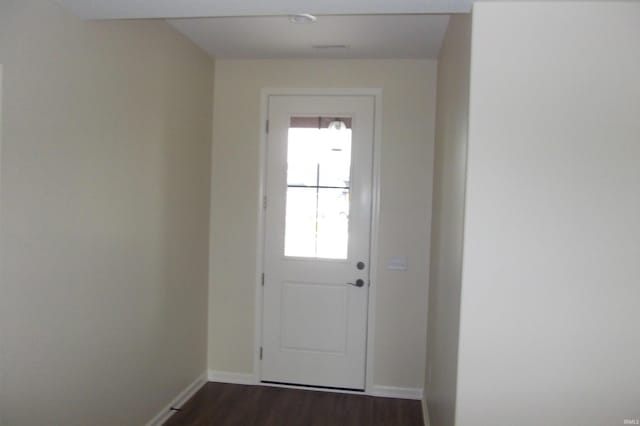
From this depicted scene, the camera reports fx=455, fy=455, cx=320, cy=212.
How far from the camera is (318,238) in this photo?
12.2 ft

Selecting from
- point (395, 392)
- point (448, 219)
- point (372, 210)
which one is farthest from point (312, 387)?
point (448, 219)

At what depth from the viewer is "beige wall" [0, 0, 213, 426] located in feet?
6.13

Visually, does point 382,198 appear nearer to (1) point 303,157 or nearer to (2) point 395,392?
(1) point 303,157

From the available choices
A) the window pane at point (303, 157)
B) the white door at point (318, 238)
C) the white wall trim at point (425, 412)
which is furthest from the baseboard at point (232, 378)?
the window pane at point (303, 157)

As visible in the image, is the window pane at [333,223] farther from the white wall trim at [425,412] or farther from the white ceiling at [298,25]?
the white wall trim at [425,412]

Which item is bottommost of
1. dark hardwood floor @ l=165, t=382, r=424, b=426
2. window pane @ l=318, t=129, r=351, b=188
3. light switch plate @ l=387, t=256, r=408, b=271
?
dark hardwood floor @ l=165, t=382, r=424, b=426

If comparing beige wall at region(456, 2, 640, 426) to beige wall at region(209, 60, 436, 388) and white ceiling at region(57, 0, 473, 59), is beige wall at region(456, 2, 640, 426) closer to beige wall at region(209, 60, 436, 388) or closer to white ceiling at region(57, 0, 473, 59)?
white ceiling at region(57, 0, 473, 59)

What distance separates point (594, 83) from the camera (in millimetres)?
1812

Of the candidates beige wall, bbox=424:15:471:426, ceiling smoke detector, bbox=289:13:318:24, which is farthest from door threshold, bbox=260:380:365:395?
ceiling smoke detector, bbox=289:13:318:24

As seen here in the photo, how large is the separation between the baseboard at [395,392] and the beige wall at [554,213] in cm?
184

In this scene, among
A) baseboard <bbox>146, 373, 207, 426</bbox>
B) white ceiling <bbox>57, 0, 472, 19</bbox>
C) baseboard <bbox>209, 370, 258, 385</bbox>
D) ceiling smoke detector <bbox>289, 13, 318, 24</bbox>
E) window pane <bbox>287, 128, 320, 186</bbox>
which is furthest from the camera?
baseboard <bbox>209, 370, 258, 385</bbox>

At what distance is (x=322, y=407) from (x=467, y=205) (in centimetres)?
225

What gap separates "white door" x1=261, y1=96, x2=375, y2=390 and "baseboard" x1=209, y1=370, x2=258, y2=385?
22 cm

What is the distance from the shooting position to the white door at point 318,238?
12.0 feet
